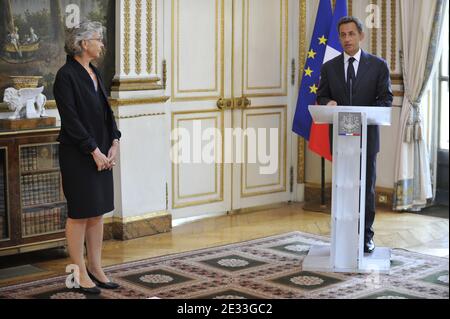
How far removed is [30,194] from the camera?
5.51 meters

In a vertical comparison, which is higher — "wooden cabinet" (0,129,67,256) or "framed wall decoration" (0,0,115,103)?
"framed wall decoration" (0,0,115,103)

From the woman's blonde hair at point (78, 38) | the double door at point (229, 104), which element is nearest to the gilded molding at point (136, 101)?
the double door at point (229, 104)

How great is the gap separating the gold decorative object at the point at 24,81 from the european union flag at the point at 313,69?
2.57 m

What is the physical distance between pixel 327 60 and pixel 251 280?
260cm

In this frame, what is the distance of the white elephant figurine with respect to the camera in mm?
5461

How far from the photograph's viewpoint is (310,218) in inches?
279

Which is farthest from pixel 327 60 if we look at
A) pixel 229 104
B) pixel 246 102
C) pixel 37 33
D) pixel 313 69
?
pixel 37 33

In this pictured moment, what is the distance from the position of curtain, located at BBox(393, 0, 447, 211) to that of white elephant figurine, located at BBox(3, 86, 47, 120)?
3203 mm

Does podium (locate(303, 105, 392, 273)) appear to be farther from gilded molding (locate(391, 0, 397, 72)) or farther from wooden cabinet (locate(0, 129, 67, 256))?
gilded molding (locate(391, 0, 397, 72))

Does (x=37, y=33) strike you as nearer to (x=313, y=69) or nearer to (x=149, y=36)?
(x=149, y=36)

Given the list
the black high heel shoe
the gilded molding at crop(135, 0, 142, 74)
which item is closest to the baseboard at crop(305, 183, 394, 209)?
the gilded molding at crop(135, 0, 142, 74)

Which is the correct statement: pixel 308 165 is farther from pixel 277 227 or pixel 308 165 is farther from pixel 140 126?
pixel 140 126
